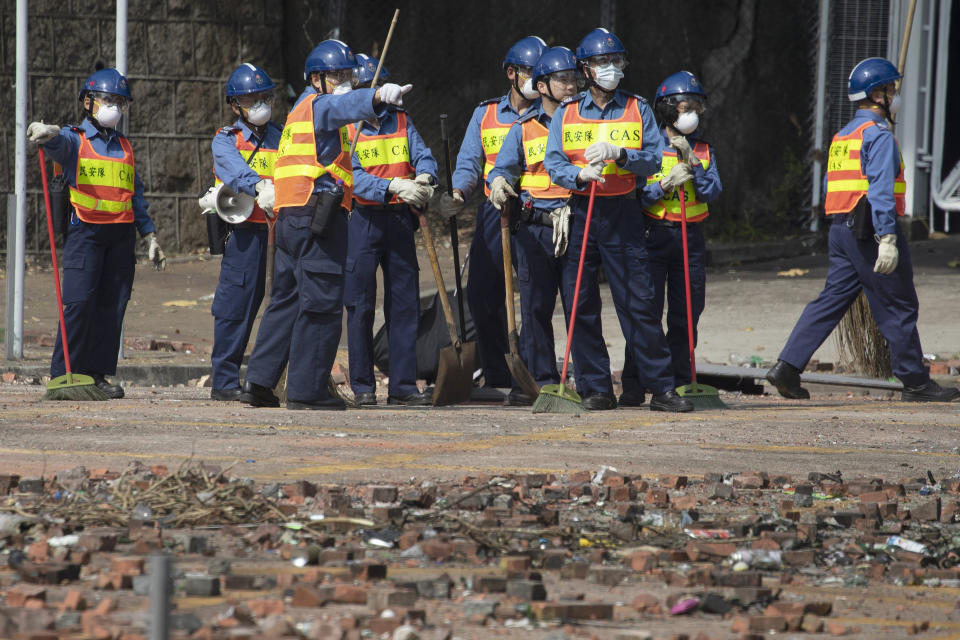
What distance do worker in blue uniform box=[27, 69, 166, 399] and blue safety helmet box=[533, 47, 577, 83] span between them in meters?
2.16

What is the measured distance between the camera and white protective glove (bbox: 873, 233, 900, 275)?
767 cm

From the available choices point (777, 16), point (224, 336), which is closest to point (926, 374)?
point (224, 336)

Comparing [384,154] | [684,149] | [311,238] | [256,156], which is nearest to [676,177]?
[684,149]

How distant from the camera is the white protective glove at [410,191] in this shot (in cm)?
752

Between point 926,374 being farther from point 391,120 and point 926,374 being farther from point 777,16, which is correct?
point 777,16

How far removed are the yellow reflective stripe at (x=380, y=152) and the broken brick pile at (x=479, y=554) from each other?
3.20 m

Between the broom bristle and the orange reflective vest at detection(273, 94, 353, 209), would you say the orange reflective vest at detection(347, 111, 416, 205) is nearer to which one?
the orange reflective vest at detection(273, 94, 353, 209)

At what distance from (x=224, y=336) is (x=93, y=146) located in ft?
3.84

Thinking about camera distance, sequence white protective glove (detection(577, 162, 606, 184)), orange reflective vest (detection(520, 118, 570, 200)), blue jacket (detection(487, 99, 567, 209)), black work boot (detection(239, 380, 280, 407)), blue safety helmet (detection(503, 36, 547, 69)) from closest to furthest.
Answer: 1. white protective glove (detection(577, 162, 606, 184))
2. black work boot (detection(239, 380, 280, 407))
3. orange reflective vest (detection(520, 118, 570, 200))
4. blue jacket (detection(487, 99, 567, 209))
5. blue safety helmet (detection(503, 36, 547, 69))

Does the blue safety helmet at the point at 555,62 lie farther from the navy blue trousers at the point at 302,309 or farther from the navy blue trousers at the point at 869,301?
the navy blue trousers at the point at 869,301

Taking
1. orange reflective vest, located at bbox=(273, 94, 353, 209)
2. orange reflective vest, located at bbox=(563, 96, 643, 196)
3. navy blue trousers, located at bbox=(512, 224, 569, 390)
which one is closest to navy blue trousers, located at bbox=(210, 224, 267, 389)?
orange reflective vest, located at bbox=(273, 94, 353, 209)

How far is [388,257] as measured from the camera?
7832mm

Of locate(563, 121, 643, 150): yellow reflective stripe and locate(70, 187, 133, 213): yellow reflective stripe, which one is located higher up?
locate(563, 121, 643, 150): yellow reflective stripe

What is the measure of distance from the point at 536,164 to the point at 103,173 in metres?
2.19
